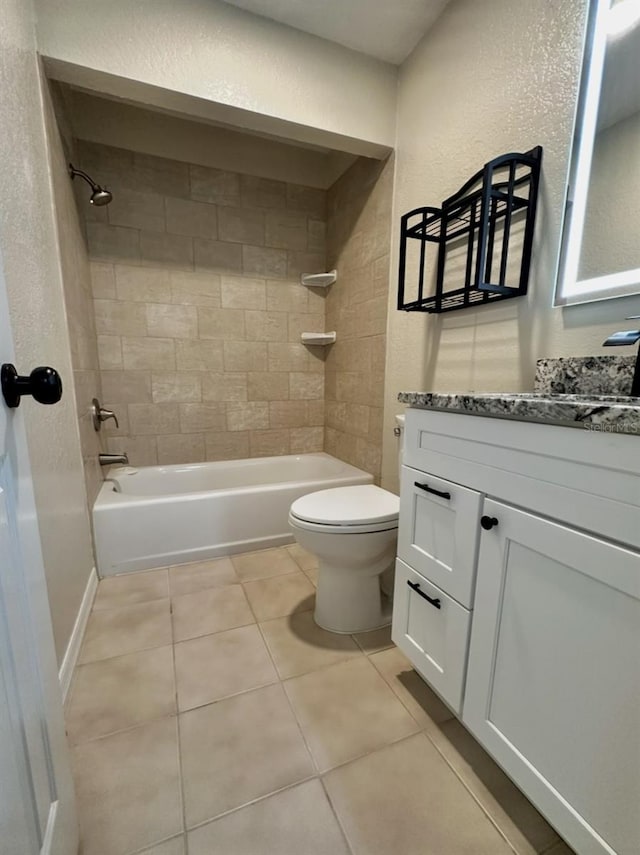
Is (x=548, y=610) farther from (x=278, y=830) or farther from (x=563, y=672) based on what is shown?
(x=278, y=830)

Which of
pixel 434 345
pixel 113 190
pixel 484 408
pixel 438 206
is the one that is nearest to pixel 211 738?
pixel 484 408

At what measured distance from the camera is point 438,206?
60.1 inches

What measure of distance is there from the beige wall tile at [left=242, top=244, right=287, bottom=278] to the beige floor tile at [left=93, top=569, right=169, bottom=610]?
76.4 inches

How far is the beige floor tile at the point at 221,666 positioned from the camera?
3.67ft

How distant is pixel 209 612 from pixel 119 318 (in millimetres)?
1757

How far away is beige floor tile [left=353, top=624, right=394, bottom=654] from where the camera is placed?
1.31 m

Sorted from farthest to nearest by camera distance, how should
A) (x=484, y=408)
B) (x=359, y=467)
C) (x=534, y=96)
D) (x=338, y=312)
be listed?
1. (x=338, y=312)
2. (x=359, y=467)
3. (x=534, y=96)
4. (x=484, y=408)

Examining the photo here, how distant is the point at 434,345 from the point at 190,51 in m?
1.52

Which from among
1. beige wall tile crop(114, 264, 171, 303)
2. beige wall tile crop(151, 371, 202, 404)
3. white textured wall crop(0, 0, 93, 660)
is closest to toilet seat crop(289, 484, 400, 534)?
white textured wall crop(0, 0, 93, 660)

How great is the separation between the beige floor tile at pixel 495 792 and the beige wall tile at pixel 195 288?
2.41 metres

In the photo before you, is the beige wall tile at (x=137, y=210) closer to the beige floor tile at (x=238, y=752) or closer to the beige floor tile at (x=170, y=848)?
the beige floor tile at (x=238, y=752)

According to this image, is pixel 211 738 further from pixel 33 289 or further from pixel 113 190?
pixel 113 190

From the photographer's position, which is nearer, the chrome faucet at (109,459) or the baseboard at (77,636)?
the baseboard at (77,636)

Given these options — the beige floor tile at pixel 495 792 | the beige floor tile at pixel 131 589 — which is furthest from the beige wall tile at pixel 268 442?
the beige floor tile at pixel 495 792
